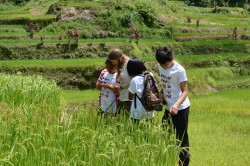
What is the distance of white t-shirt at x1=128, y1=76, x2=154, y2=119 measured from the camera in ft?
18.8

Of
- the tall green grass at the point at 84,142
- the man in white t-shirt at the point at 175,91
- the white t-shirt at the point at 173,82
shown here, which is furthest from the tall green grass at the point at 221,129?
the tall green grass at the point at 84,142

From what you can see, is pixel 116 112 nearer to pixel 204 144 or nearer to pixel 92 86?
pixel 204 144

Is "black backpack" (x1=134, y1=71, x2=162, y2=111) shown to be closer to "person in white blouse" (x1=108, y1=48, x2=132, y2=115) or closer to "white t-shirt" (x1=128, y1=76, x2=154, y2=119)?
"white t-shirt" (x1=128, y1=76, x2=154, y2=119)

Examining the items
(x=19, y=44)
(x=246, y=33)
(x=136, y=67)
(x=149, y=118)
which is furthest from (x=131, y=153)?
(x=246, y=33)

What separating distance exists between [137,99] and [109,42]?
12.0 m

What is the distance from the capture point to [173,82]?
18.6 feet

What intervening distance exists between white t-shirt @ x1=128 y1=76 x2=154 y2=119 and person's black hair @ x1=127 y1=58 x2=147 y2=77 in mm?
100

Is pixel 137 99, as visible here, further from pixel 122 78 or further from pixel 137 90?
pixel 122 78

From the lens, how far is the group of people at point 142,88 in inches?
220

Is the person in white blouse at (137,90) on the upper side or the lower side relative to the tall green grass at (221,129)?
upper

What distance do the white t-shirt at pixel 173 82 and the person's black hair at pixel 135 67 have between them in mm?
256

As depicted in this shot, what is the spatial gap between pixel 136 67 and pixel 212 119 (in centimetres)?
519

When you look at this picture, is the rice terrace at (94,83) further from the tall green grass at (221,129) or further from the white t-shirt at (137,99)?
the white t-shirt at (137,99)

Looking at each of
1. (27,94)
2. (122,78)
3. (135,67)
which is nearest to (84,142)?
(135,67)
